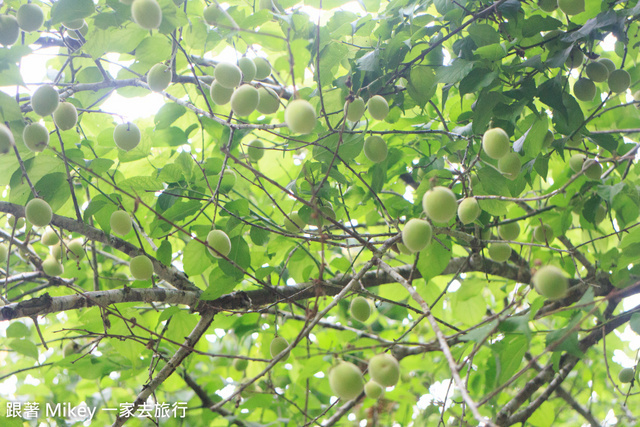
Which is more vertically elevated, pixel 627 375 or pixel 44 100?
pixel 44 100

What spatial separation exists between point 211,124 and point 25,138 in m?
0.83

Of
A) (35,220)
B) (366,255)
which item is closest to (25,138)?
(35,220)

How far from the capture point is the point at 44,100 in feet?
6.12

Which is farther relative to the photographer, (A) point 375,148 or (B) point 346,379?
(A) point 375,148

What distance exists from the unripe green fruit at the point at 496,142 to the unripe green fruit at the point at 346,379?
0.90m

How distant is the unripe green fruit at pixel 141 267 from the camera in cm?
205

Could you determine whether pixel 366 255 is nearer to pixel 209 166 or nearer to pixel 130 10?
pixel 209 166

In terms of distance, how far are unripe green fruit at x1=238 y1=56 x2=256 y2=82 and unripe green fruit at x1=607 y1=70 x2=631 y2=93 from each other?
1464mm

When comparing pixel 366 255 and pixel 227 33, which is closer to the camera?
pixel 227 33

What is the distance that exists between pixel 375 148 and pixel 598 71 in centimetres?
94

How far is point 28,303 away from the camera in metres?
1.77

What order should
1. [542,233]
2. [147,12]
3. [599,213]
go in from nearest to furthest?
[147,12] < [599,213] < [542,233]

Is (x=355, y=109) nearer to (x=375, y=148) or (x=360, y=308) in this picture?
(x=375, y=148)

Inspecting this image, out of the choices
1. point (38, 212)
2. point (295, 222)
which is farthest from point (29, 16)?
point (295, 222)
